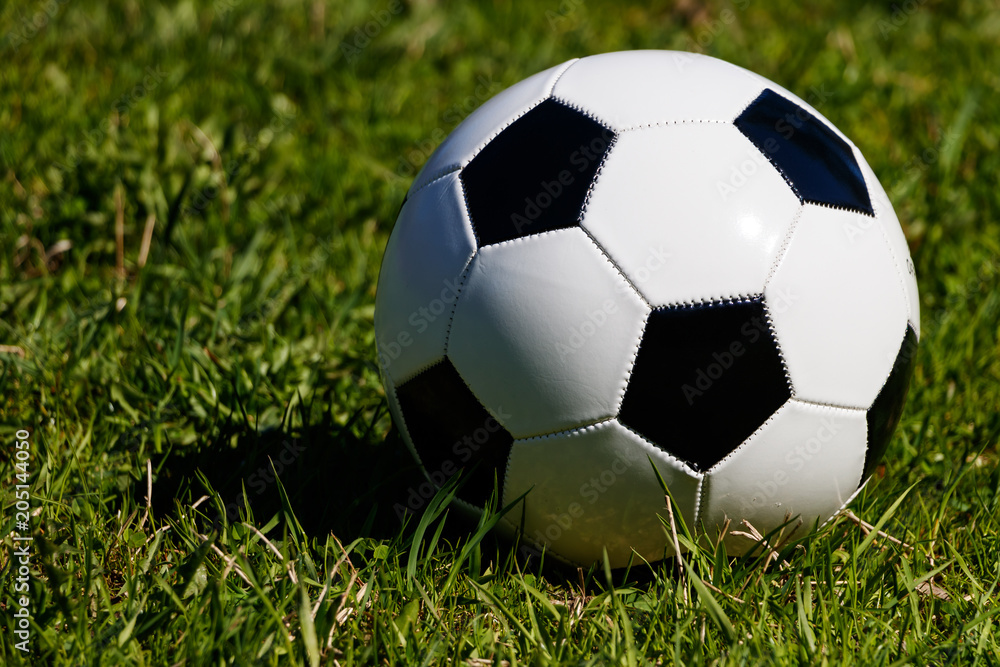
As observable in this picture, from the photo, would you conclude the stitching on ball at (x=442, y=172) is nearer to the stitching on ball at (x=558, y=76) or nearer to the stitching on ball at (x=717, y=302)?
the stitching on ball at (x=558, y=76)

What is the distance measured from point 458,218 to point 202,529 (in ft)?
3.64

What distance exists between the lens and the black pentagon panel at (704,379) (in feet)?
6.73

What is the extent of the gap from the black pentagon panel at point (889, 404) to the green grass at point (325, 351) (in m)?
0.25

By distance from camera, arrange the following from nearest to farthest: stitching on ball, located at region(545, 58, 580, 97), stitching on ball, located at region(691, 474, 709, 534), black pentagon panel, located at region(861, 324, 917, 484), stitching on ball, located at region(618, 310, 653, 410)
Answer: stitching on ball, located at region(618, 310, 653, 410) < stitching on ball, located at region(691, 474, 709, 534) < black pentagon panel, located at region(861, 324, 917, 484) < stitching on ball, located at region(545, 58, 580, 97)

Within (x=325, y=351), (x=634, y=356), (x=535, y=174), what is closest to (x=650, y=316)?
(x=634, y=356)

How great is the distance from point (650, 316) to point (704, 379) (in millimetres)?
187

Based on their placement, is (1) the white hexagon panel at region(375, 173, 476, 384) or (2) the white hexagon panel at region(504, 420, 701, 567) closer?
(2) the white hexagon panel at region(504, 420, 701, 567)

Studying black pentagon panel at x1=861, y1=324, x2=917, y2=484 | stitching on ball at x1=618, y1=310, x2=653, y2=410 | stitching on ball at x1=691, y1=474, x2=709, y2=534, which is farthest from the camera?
black pentagon panel at x1=861, y1=324, x2=917, y2=484

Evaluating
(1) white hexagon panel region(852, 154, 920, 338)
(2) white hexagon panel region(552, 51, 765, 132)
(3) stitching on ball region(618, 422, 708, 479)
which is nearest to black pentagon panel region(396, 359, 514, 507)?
(3) stitching on ball region(618, 422, 708, 479)

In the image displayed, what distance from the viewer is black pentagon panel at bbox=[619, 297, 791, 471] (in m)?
2.05

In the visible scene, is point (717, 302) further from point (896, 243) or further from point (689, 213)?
point (896, 243)

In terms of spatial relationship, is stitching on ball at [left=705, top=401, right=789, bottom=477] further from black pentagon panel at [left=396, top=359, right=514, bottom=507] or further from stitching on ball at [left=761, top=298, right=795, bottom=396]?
black pentagon panel at [left=396, top=359, right=514, bottom=507]

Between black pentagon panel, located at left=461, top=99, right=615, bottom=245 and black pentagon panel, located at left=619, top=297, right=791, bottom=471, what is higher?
black pentagon panel, located at left=461, top=99, right=615, bottom=245

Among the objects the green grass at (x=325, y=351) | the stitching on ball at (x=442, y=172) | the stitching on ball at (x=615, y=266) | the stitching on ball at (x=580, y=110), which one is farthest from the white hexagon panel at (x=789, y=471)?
the stitching on ball at (x=442, y=172)
